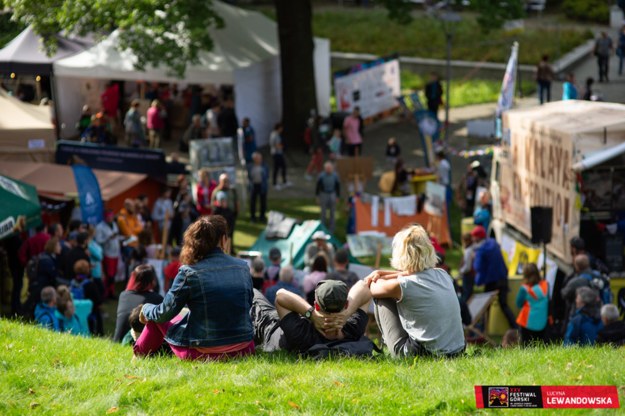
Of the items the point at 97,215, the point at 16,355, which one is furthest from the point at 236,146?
the point at 16,355

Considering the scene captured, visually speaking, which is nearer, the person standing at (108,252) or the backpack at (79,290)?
the backpack at (79,290)

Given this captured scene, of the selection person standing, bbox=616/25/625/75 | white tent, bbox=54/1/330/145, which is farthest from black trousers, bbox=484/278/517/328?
person standing, bbox=616/25/625/75

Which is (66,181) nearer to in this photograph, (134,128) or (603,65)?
(134,128)

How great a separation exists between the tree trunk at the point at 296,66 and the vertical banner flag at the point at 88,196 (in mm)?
12019

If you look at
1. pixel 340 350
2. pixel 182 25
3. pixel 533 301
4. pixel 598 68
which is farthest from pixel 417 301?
pixel 598 68

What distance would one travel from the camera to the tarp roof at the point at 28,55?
1026 inches

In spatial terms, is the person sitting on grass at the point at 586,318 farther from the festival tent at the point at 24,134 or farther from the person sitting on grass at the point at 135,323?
the festival tent at the point at 24,134

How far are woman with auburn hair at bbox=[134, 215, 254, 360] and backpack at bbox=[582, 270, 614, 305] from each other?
6054 millimetres

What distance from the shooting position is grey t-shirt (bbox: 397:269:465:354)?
8.07 meters

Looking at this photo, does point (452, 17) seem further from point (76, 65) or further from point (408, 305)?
point (408, 305)

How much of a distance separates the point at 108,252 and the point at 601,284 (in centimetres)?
802

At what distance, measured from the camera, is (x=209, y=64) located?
27328mm

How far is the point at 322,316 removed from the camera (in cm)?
827

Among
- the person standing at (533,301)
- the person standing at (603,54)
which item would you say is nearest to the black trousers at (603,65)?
the person standing at (603,54)
